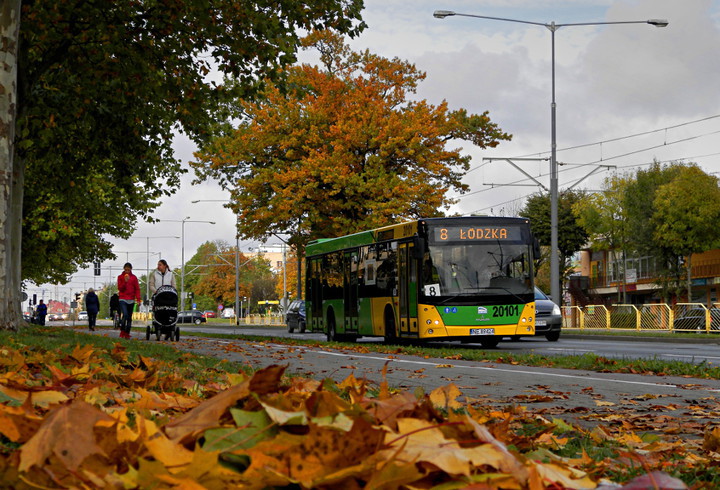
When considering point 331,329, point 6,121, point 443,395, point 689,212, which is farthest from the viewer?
point 689,212

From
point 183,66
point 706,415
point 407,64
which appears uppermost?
point 407,64

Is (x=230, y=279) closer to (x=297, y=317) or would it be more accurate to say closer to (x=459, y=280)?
(x=297, y=317)

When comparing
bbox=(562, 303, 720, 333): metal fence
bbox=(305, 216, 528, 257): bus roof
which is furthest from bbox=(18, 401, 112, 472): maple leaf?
bbox=(562, 303, 720, 333): metal fence

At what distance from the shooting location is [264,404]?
6.65 feet

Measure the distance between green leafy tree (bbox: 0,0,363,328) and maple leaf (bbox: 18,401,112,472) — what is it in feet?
40.0

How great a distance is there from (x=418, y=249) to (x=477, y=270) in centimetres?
148

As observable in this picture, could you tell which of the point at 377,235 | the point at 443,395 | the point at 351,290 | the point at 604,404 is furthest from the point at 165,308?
the point at 443,395

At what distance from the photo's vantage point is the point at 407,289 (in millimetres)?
21094

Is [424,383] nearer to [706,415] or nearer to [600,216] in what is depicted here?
[706,415]

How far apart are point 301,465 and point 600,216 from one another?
6785cm

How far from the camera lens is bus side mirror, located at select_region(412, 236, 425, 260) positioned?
806 inches

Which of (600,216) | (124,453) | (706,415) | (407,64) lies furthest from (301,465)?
(600,216)

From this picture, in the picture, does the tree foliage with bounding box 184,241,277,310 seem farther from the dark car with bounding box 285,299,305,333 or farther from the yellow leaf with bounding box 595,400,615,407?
the yellow leaf with bounding box 595,400,615,407

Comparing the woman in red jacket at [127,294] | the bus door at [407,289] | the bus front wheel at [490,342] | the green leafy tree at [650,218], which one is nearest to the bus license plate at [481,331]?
the bus door at [407,289]
